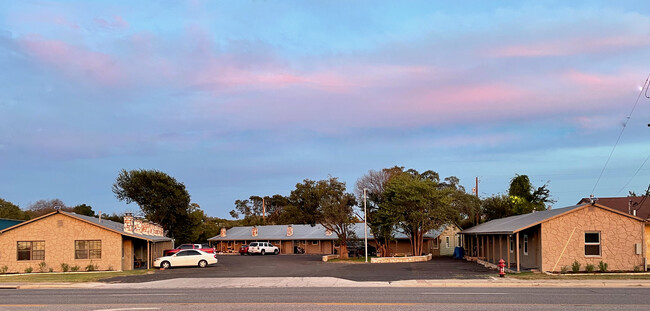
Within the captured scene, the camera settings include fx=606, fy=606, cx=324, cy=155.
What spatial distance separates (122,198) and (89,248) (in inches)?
1741

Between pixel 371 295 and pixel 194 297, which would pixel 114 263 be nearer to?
pixel 194 297

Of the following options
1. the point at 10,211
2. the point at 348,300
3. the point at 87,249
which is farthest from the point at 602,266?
the point at 10,211

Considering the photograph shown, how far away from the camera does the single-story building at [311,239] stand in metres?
66.4

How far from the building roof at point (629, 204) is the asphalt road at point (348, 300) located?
25803mm

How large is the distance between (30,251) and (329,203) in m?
25.2

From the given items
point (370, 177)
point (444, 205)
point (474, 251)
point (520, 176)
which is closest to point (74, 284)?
point (444, 205)

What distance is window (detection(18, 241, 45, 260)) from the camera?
39.1 meters

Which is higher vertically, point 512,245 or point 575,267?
point 512,245

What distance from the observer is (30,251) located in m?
39.2

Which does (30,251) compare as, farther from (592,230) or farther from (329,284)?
(592,230)

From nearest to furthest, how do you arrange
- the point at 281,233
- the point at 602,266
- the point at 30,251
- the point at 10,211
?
the point at 602,266
the point at 30,251
the point at 281,233
the point at 10,211

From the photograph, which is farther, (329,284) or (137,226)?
(137,226)

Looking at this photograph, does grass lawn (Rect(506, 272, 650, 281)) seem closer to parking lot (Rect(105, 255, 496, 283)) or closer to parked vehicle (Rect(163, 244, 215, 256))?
parking lot (Rect(105, 255, 496, 283))

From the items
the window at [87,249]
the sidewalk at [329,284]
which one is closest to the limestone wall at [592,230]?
the sidewalk at [329,284]
